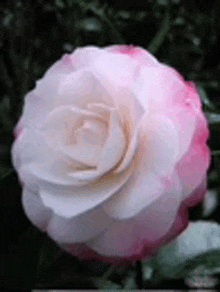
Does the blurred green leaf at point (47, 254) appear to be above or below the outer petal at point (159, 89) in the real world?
below

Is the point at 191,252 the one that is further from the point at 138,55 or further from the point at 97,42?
the point at 97,42

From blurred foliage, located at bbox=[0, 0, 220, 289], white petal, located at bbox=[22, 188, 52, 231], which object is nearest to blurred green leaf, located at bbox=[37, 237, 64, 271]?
blurred foliage, located at bbox=[0, 0, 220, 289]

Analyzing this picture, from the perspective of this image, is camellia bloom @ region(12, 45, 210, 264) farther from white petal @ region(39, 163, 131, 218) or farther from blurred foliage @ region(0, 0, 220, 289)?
blurred foliage @ region(0, 0, 220, 289)

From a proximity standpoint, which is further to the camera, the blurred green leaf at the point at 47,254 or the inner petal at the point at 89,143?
the blurred green leaf at the point at 47,254

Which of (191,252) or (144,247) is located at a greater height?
(144,247)

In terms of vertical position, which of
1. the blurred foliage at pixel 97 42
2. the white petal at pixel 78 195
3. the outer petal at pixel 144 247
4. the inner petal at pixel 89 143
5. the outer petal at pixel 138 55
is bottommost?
the blurred foliage at pixel 97 42

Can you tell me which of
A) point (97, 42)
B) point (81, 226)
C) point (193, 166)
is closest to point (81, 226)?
point (81, 226)

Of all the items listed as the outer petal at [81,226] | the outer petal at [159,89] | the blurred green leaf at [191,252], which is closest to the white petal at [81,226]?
the outer petal at [81,226]

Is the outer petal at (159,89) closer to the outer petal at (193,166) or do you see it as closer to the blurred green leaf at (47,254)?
the outer petal at (193,166)
